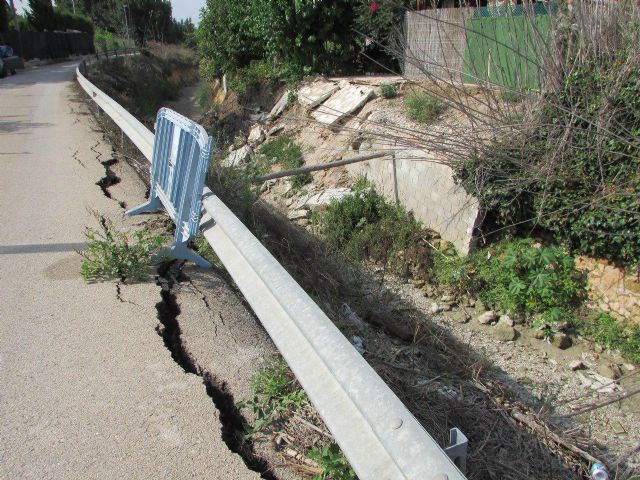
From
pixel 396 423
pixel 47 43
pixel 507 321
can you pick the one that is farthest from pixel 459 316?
pixel 47 43

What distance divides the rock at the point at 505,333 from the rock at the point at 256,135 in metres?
10.4

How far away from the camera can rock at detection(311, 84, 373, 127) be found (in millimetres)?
13320

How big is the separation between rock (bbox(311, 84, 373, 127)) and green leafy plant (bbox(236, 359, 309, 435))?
428 inches

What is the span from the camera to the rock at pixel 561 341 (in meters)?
7.46

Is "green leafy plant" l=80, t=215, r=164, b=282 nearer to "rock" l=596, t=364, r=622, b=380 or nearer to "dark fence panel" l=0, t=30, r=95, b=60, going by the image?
"rock" l=596, t=364, r=622, b=380

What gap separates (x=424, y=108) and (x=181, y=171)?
8480 millimetres

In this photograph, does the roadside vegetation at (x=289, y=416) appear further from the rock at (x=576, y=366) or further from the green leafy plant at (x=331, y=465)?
the rock at (x=576, y=366)

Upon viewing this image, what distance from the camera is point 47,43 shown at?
127 feet

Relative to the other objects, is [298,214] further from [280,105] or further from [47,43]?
[47,43]

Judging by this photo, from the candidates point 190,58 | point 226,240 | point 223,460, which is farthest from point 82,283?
point 190,58

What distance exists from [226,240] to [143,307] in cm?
74

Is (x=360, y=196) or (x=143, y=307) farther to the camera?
(x=360, y=196)

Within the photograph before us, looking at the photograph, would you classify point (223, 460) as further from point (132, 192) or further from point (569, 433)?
point (132, 192)

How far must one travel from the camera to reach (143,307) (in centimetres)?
351
